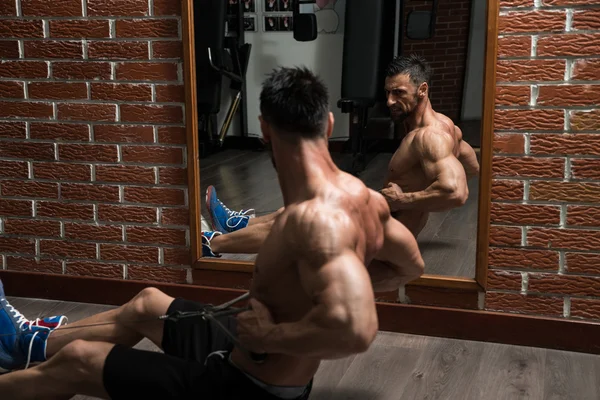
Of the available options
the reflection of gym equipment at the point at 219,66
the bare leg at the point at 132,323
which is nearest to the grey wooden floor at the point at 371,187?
the reflection of gym equipment at the point at 219,66

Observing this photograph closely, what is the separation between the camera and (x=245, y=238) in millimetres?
3139

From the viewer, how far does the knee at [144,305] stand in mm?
2191

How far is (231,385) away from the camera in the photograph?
1.87 meters

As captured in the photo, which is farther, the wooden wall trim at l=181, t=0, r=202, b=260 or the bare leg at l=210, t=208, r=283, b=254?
the wooden wall trim at l=181, t=0, r=202, b=260

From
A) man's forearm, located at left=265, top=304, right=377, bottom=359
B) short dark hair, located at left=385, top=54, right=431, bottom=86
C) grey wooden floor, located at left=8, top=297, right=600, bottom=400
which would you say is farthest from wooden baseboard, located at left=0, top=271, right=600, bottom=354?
man's forearm, located at left=265, top=304, right=377, bottom=359

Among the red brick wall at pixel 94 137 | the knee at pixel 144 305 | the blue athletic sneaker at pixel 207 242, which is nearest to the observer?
the knee at pixel 144 305

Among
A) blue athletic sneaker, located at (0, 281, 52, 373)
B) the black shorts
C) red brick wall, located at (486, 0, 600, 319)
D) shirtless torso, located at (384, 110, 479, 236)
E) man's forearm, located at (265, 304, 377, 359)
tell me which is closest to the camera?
man's forearm, located at (265, 304, 377, 359)

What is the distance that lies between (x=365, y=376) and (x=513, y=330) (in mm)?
682

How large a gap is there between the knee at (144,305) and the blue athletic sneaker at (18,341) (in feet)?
1.30

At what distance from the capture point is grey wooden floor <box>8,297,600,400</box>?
2.63 meters

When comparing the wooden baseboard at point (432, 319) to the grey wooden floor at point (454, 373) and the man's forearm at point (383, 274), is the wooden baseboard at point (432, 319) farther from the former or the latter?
the man's forearm at point (383, 274)

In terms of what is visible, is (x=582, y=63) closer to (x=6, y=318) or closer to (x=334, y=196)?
(x=334, y=196)

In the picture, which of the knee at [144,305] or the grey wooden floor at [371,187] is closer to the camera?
the knee at [144,305]

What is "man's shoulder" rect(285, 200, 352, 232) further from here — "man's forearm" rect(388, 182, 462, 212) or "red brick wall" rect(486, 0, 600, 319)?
"red brick wall" rect(486, 0, 600, 319)
